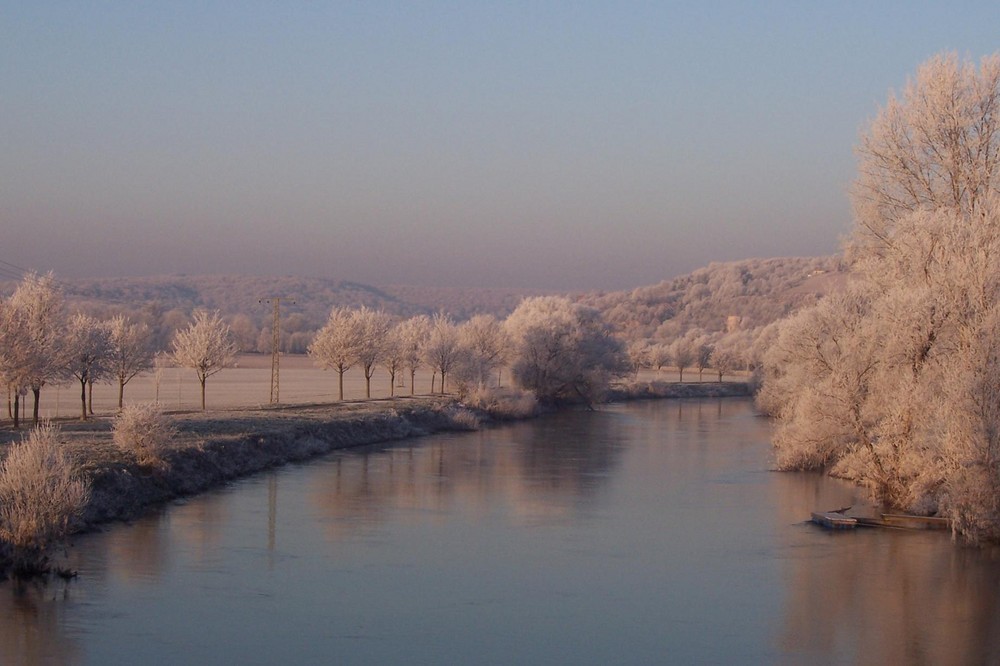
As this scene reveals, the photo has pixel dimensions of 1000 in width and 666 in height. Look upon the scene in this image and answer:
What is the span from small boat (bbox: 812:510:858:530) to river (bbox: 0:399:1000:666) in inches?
12.2

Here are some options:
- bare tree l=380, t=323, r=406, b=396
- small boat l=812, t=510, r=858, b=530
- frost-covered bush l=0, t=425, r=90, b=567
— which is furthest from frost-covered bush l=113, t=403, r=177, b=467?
bare tree l=380, t=323, r=406, b=396

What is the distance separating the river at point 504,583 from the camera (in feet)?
38.9

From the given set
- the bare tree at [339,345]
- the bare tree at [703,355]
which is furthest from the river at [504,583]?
the bare tree at [703,355]

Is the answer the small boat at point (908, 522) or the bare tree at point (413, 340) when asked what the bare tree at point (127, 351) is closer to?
the bare tree at point (413, 340)

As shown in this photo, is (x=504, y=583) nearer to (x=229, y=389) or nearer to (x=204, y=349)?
(x=204, y=349)

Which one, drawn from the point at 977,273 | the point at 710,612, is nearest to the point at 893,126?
the point at 977,273

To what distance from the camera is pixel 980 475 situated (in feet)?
56.6

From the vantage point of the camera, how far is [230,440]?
26297 millimetres

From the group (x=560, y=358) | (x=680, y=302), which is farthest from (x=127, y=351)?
(x=680, y=302)

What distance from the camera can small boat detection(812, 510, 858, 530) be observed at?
1952 centimetres

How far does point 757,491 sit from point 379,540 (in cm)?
1045

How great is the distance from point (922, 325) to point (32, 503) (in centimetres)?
1605

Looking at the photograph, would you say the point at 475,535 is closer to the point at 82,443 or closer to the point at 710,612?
the point at 710,612

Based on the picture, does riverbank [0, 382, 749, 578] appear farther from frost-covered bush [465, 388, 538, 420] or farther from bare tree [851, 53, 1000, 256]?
bare tree [851, 53, 1000, 256]
